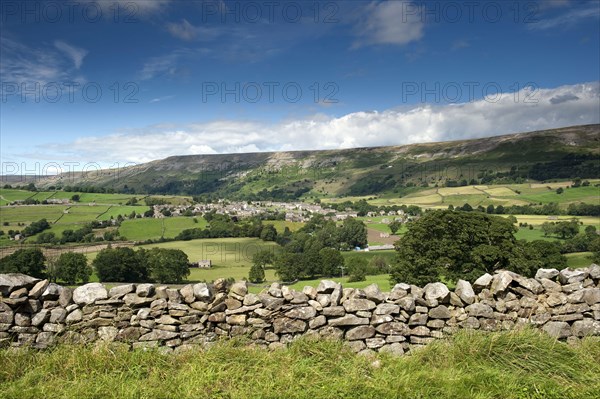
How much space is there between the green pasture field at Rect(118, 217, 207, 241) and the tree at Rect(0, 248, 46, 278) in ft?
107

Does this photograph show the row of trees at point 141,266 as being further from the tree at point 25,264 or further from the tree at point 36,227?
the tree at point 36,227

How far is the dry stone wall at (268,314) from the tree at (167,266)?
36.8 meters

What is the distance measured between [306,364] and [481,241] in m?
30.4

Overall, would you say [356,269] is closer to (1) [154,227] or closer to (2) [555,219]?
(1) [154,227]

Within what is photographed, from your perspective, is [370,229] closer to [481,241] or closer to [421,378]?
[481,241]

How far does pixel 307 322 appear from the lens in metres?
6.65

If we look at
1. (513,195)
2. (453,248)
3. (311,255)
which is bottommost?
(311,255)

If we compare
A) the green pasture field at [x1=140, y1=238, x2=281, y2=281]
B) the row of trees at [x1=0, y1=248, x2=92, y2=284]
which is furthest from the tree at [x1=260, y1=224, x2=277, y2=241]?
the row of trees at [x1=0, y1=248, x2=92, y2=284]

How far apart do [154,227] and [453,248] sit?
200ft

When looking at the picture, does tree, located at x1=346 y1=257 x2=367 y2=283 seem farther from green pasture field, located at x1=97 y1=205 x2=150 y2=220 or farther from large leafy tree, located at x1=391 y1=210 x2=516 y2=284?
green pasture field, located at x1=97 y1=205 x2=150 y2=220

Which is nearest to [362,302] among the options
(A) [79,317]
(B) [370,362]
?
(B) [370,362]

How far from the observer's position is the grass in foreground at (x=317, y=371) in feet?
16.4

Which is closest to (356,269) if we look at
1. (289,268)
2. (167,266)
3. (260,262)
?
(289,268)

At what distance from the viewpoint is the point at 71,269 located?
115 ft
